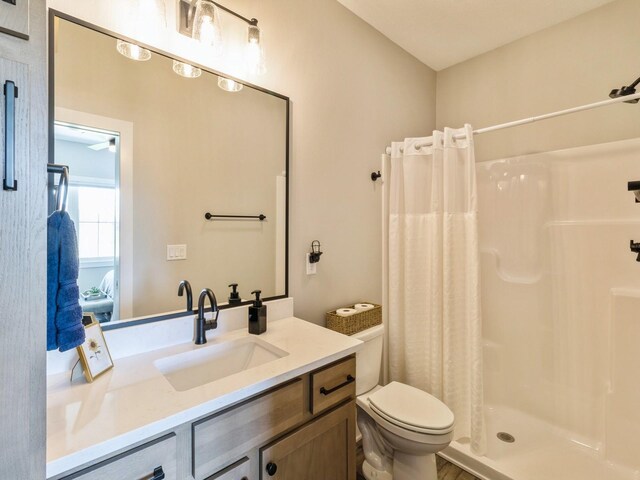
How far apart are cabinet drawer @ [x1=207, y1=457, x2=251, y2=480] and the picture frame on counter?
50 centimetres

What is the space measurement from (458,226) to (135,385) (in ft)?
5.76

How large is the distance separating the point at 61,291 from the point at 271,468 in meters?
0.81

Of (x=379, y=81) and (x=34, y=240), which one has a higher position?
(x=379, y=81)

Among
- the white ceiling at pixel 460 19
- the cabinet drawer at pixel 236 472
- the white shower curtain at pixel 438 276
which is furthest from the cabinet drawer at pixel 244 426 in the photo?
the white ceiling at pixel 460 19

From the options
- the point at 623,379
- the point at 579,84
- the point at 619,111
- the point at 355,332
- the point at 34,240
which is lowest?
the point at 623,379

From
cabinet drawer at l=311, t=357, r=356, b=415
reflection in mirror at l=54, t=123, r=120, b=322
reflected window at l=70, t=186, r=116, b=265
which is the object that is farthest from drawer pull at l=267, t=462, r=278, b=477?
reflected window at l=70, t=186, r=116, b=265

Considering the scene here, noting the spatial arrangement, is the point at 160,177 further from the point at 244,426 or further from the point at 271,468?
the point at 271,468

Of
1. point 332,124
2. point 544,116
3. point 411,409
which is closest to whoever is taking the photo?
point 411,409

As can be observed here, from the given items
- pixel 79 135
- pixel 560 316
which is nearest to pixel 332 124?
pixel 79 135

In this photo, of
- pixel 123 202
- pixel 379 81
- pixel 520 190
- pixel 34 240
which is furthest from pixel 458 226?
pixel 34 240

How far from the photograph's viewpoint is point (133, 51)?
3.91 feet

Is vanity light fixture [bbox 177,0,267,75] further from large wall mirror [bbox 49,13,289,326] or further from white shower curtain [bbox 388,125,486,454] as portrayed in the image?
white shower curtain [bbox 388,125,486,454]

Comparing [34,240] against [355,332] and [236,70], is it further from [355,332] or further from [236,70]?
[355,332]

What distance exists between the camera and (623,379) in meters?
1.74
